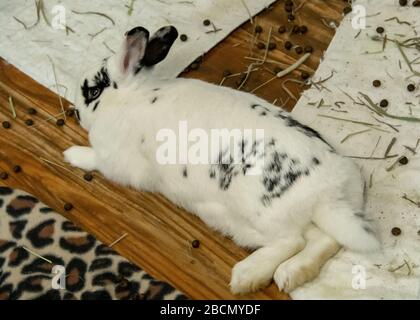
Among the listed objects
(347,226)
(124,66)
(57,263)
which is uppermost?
(124,66)

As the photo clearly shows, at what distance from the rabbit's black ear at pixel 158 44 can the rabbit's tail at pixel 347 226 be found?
0.72 m

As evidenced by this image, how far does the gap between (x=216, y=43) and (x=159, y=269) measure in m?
1.01

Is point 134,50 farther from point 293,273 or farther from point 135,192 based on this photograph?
point 293,273

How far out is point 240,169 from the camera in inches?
71.7

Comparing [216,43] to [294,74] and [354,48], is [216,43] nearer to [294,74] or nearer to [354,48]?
[294,74]

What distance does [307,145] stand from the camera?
1797mm

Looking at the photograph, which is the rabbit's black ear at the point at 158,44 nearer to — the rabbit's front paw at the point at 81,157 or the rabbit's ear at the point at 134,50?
the rabbit's ear at the point at 134,50

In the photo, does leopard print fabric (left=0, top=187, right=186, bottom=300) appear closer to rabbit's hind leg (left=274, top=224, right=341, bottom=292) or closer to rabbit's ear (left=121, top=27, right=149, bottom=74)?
rabbit's hind leg (left=274, top=224, right=341, bottom=292)

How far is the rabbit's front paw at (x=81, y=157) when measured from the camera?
7.18 feet

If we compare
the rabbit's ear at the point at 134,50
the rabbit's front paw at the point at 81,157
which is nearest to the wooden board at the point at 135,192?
the rabbit's front paw at the point at 81,157

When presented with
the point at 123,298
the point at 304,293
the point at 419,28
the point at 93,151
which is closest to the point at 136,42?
the point at 93,151

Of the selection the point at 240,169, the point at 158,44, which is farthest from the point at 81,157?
the point at 240,169

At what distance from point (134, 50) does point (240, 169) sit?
54 cm

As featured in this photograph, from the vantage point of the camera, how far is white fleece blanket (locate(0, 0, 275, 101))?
8.18ft
